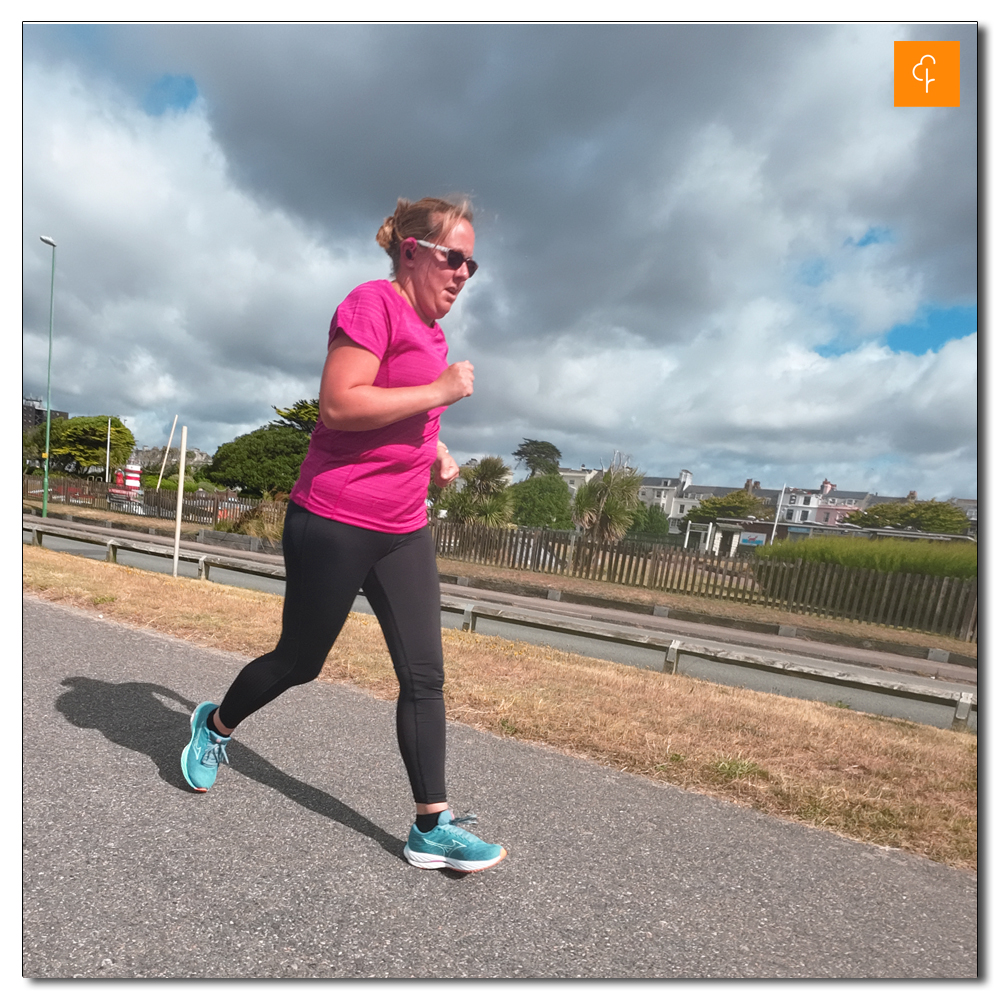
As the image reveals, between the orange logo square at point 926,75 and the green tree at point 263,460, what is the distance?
4269 centimetres

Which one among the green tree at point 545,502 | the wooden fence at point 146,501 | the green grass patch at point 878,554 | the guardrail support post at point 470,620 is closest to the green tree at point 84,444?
the wooden fence at point 146,501

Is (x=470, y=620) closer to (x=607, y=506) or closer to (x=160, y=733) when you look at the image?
(x=160, y=733)

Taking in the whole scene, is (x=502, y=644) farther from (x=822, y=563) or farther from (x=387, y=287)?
(x=822, y=563)

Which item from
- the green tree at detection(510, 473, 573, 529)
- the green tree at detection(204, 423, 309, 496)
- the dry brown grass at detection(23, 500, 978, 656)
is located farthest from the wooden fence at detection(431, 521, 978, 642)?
the green tree at detection(204, 423, 309, 496)

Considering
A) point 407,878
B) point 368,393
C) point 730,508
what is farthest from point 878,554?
point 730,508

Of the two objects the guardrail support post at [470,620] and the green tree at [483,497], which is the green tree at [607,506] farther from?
the guardrail support post at [470,620]

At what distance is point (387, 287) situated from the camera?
1.92 metres

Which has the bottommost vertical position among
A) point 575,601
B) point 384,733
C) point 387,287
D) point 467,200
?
point 575,601

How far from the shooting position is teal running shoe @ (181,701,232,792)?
2.32m

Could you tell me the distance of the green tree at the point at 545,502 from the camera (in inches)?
1564

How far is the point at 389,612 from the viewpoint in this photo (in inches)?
81.2

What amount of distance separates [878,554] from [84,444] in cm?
6158

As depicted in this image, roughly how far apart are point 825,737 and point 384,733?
7.88 ft

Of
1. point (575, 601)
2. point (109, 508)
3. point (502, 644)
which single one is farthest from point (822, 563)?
point (109, 508)
